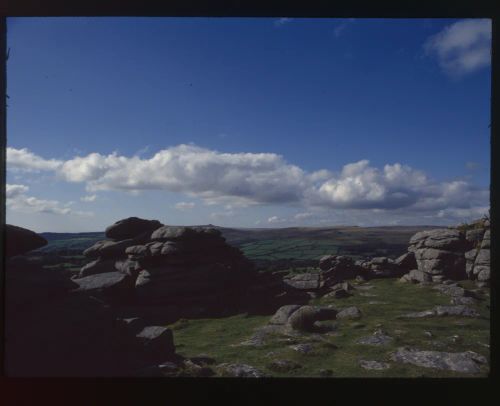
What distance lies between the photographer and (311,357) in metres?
16.2

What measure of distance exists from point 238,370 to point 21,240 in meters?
10.1

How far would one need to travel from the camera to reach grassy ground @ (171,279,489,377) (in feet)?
48.8

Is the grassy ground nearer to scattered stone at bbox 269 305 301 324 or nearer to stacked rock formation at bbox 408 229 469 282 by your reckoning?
scattered stone at bbox 269 305 301 324

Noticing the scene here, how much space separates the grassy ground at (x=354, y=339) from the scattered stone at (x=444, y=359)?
14.7 inches

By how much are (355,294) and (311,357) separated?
18.3m

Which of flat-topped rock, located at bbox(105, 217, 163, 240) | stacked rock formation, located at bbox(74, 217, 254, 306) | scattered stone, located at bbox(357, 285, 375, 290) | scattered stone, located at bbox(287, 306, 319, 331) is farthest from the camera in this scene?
flat-topped rock, located at bbox(105, 217, 163, 240)

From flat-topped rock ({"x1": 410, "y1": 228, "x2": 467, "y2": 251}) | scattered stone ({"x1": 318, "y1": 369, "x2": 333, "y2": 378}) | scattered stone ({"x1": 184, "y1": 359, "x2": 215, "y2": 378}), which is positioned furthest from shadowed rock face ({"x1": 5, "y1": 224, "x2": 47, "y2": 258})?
flat-topped rock ({"x1": 410, "y1": 228, "x2": 467, "y2": 251})

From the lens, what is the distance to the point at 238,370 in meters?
14.7

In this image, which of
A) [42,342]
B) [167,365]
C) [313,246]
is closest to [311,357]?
[167,365]

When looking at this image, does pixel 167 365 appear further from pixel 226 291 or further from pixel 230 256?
pixel 230 256

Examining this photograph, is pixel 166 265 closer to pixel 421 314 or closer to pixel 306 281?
pixel 306 281

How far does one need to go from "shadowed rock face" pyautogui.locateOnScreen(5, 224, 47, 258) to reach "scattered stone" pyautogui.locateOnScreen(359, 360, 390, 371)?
13.9 metres

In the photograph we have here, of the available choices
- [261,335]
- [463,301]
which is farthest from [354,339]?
[463,301]

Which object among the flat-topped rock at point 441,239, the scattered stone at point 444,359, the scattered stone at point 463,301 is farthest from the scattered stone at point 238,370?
the flat-topped rock at point 441,239
